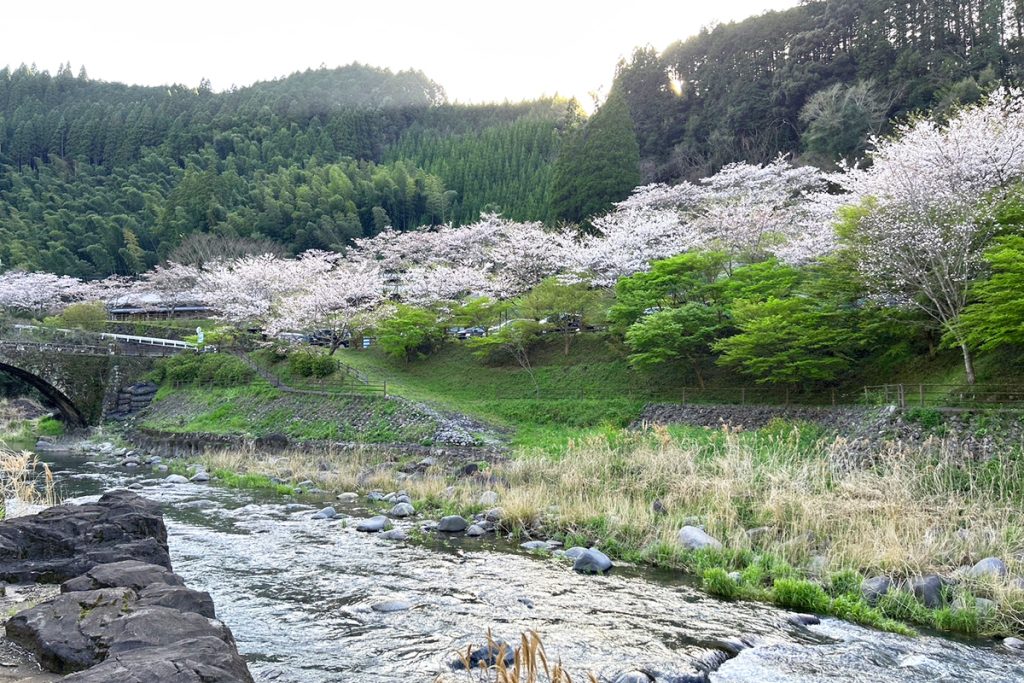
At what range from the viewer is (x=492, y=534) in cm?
1387

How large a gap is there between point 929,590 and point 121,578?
952cm

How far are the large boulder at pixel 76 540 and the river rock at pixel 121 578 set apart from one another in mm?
1604

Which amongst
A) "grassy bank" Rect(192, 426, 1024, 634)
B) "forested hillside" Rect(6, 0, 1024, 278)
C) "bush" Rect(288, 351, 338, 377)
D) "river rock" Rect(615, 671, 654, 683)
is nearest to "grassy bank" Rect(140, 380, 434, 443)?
"bush" Rect(288, 351, 338, 377)

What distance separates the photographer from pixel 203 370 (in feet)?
122

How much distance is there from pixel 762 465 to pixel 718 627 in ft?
17.8

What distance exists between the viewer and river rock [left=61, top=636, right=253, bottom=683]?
4.72 meters

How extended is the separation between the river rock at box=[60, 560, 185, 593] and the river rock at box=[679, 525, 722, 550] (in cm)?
751

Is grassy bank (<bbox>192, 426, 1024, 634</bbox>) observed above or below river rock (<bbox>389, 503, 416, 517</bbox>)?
above

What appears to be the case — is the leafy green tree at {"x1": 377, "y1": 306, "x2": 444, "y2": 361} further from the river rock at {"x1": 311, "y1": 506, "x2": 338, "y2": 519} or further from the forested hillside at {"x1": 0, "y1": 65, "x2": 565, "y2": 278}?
the forested hillside at {"x1": 0, "y1": 65, "x2": 565, "y2": 278}

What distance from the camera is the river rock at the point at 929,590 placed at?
9.21 metres

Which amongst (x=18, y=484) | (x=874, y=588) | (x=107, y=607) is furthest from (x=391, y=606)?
(x=18, y=484)

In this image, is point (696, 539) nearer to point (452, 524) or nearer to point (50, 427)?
point (452, 524)

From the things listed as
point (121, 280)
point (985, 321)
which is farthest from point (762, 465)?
point (121, 280)

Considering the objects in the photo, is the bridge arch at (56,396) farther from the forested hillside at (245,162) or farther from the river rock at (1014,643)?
the river rock at (1014,643)
